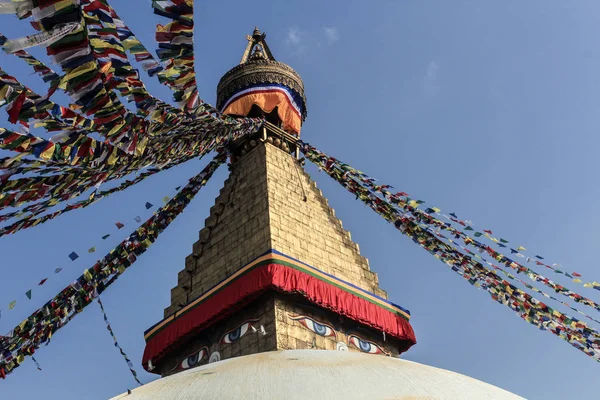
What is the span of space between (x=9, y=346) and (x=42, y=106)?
5761 millimetres

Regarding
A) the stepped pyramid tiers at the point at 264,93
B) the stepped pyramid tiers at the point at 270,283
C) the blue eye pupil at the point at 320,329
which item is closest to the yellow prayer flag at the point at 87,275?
the stepped pyramid tiers at the point at 270,283

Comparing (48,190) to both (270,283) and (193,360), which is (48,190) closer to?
(270,283)

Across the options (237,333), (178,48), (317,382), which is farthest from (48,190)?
(237,333)

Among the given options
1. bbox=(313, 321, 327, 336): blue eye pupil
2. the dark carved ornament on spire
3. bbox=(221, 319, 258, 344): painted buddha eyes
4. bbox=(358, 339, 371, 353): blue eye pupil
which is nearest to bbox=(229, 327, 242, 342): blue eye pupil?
bbox=(221, 319, 258, 344): painted buddha eyes

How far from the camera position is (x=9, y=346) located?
8.33 metres

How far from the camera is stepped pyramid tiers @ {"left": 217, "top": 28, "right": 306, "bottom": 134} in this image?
12.5 m

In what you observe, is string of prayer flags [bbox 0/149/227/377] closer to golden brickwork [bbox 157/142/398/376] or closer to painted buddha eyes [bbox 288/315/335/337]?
golden brickwork [bbox 157/142/398/376]

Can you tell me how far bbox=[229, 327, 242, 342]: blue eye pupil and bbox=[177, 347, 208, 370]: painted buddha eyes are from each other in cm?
60

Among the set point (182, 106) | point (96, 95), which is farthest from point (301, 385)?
point (182, 106)

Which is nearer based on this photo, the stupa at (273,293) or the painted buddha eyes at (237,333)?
the stupa at (273,293)

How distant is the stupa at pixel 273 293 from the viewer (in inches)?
202

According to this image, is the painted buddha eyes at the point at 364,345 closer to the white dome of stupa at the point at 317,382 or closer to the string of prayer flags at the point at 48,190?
the white dome of stupa at the point at 317,382

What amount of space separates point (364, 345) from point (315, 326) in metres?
1.09

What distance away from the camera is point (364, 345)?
9.14m
